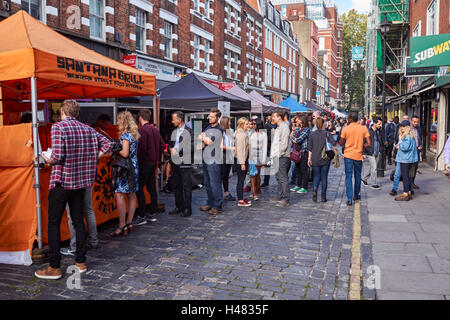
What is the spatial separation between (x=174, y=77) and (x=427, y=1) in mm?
11690

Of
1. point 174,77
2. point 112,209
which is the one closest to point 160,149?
point 112,209

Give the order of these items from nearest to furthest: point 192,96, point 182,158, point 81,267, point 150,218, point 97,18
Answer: point 81,267, point 150,218, point 182,158, point 192,96, point 97,18

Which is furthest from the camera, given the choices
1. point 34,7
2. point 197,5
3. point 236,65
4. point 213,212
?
point 236,65

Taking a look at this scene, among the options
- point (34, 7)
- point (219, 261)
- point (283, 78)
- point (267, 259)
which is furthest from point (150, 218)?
point (283, 78)

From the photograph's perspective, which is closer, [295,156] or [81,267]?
[81,267]

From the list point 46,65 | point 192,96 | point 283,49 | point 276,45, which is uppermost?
point 283,49

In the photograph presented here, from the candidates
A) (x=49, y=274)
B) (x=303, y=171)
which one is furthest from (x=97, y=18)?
(x=49, y=274)

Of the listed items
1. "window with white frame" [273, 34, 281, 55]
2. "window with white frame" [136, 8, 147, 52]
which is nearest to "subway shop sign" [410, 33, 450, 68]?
"window with white frame" [136, 8, 147, 52]

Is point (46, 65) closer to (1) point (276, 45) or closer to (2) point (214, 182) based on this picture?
(2) point (214, 182)

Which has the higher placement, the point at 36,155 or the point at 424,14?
the point at 424,14

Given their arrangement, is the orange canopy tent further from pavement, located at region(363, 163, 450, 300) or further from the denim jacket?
the denim jacket

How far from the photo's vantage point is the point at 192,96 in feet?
37.2

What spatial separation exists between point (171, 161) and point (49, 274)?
11.4ft
